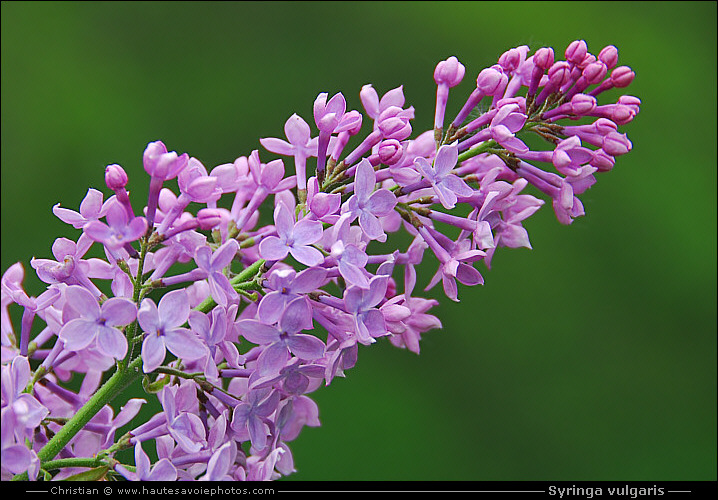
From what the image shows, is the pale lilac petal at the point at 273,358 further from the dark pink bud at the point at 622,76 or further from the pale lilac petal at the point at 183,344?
the dark pink bud at the point at 622,76

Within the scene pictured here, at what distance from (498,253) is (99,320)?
1445mm

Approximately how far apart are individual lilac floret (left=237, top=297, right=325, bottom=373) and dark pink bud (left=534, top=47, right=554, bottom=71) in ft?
0.97

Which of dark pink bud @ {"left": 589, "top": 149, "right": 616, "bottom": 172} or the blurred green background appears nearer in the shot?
dark pink bud @ {"left": 589, "top": 149, "right": 616, "bottom": 172}

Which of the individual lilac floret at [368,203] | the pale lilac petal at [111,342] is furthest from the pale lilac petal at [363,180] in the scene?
the pale lilac petal at [111,342]

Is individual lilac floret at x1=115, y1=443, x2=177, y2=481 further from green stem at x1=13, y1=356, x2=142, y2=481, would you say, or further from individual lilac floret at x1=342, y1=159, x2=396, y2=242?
individual lilac floret at x1=342, y1=159, x2=396, y2=242

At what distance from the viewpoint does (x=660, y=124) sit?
194 cm

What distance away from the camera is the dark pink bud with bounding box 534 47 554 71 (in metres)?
0.62

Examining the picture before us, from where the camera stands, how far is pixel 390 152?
578mm

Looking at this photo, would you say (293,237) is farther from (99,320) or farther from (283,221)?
(99,320)

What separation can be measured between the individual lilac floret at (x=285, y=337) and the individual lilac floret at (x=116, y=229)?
10 cm

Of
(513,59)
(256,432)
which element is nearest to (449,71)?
(513,59)

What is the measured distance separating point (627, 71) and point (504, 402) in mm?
1254

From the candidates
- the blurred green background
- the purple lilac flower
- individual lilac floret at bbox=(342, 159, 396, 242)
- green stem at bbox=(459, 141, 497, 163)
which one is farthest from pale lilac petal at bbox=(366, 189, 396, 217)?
the blurred green background

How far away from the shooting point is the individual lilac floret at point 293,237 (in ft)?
1.74
